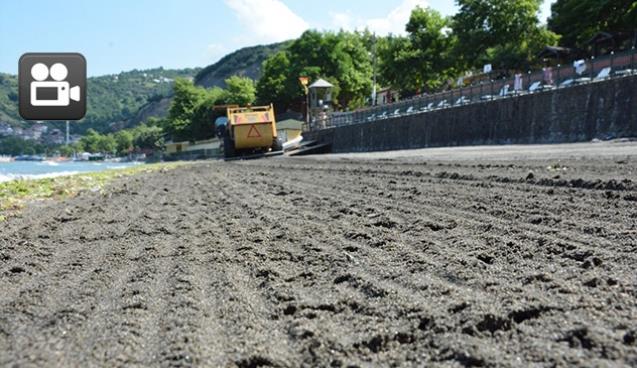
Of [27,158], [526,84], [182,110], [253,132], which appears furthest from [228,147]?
[27,158]

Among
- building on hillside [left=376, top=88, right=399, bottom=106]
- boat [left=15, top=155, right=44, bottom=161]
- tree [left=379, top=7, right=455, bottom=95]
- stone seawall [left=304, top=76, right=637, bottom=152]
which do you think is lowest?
boat [left=15, top=155, right=44, bottom=161]

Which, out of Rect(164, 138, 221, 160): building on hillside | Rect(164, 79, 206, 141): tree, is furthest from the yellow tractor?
Rect(164, 79, 206, 141): tree

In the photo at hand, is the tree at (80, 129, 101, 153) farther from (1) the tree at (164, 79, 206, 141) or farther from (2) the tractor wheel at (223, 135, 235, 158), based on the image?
(2) the tractor wheel at (223, 135, 235, 158)

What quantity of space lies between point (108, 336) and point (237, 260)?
1.98 m

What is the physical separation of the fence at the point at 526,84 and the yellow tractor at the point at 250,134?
774 cm

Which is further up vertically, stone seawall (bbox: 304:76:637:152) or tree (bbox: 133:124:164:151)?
stone seawall (bbox: 304:76:637:152)

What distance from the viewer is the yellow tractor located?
112ft

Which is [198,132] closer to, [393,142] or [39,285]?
[393,142]

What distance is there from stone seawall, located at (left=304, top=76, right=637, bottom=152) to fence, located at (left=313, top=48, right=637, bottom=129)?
0.51m

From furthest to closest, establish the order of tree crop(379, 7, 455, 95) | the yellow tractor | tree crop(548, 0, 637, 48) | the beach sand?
1. tree crop(379, 7, 455, 95)
2. tree crop(548, 0, 637, 48)
3. the yellow tractor
4. the beach sand

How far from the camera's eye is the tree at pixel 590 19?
4214 centimetres

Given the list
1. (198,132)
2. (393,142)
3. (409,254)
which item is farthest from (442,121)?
(198,132)

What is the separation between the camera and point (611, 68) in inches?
787

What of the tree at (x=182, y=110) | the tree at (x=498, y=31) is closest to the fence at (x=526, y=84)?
the tree at (x=498, y=31)
